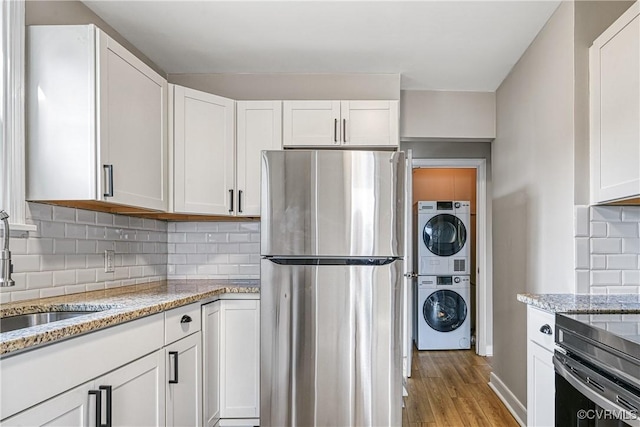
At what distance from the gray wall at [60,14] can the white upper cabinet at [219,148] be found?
519 mm

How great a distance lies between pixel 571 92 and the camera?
2.04 metres

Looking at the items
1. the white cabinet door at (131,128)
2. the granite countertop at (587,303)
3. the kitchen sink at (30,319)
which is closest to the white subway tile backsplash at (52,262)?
the kitchen sink at (30,319)

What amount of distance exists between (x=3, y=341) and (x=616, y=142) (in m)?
2.27

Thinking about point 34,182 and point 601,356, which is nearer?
point 601,356

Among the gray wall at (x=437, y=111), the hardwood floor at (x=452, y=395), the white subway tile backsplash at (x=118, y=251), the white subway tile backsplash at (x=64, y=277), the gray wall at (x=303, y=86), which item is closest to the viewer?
the white subway tile backsplash at (x=118, y=251)

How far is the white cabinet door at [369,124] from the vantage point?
9.26 ft

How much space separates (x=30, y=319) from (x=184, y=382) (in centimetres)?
70

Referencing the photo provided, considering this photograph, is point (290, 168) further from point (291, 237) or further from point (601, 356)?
point (601, 356)

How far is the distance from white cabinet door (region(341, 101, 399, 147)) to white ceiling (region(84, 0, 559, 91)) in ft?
1.00

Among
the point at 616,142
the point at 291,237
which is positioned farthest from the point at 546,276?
the point at 291,237

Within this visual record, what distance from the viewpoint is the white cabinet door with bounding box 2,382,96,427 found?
41.7 inches

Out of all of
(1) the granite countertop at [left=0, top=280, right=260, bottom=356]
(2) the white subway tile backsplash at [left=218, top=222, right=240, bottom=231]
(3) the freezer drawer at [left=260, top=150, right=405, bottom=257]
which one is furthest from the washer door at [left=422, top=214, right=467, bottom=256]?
(1) the granite countertop at [left=0, top=280, right=260, bottom=356]

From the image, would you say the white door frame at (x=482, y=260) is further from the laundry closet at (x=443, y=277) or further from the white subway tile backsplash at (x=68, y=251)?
the white subway tile backsplash at (x=68, y=251)

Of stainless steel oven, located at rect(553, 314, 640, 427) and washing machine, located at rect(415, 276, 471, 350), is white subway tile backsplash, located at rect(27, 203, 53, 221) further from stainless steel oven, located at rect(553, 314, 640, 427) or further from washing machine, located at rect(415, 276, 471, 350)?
washing machine, located at rect(415, 276, 471, 350)
